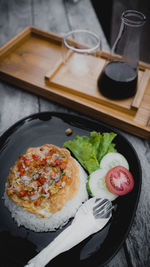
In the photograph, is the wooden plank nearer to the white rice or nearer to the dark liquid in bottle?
the dark liquid in bottle

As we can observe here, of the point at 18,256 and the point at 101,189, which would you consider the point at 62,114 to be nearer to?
the point at 101,189

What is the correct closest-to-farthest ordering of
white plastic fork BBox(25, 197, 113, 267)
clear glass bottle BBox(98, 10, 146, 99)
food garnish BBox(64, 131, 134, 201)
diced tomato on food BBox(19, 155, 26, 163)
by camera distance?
white plastic fork BBox(25, 197, 113, 267) → food garnish BBox(64, 131, 134, 201) → diced tomato on food BBox(19, 155, 26, 163) → clear glass bottle BBox(98, 10, 146, 99)

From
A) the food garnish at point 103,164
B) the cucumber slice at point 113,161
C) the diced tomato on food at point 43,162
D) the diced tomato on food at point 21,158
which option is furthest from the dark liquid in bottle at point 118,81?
the diced tomato on food at point 21,158

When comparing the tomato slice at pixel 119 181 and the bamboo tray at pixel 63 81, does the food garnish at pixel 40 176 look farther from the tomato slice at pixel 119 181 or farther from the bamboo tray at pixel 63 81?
the bamboo tray at pixel 63 81

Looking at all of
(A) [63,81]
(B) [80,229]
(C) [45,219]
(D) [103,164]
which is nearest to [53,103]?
(A) [63,81]

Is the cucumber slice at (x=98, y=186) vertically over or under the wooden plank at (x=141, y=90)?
under

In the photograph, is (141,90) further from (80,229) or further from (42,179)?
(80,229)

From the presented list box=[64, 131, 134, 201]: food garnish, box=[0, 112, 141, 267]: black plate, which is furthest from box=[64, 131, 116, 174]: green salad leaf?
box=[0, 112, 141, 267]: black plate
